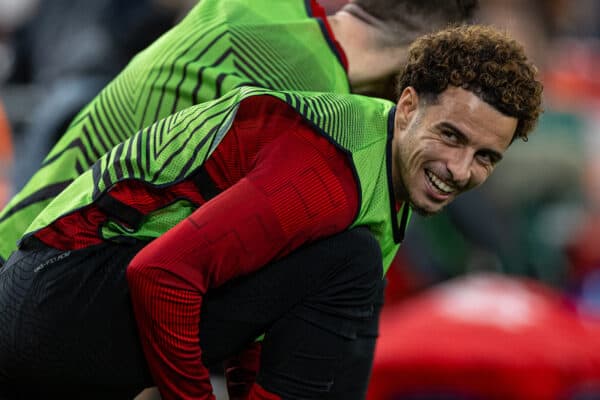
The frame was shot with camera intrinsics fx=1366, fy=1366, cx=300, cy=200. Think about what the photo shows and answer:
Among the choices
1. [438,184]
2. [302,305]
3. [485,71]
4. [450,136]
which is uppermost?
[485,71]

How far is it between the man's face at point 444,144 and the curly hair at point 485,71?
0.07ft

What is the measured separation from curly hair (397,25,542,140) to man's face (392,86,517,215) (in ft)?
0.07

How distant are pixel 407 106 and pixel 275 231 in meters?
0.43

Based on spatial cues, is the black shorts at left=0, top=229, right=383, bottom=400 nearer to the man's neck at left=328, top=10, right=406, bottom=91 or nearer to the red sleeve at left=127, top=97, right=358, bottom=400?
the red sleeve at left=127, top=97, right=358, bottom=400

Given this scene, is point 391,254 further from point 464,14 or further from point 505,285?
point 505,285

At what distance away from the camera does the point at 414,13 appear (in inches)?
133

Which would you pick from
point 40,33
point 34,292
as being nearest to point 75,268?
point 34,292

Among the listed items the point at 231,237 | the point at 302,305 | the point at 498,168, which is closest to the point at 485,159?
the point at 302,305

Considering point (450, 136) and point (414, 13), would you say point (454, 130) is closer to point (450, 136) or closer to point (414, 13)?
point (450, 136)

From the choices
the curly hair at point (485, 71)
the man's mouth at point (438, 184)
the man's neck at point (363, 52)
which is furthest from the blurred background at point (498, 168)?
the curly hair at point (485, 71)

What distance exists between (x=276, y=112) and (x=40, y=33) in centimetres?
484

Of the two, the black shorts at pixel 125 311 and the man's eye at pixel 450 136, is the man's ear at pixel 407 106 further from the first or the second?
the black shorts at pixel 125 311

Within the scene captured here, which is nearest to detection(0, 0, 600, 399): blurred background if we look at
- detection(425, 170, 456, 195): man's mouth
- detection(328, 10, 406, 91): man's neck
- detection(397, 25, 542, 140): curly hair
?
detection(328, 10, 406, 91): man's neck

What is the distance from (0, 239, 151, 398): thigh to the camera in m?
2.71
